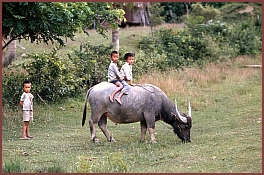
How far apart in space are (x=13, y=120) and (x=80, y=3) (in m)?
3.48

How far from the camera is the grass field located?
747cm

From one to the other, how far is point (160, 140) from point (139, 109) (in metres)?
0.94

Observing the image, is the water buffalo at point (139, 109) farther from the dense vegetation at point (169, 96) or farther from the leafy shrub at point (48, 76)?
the leafy shrub at point (48, 76)

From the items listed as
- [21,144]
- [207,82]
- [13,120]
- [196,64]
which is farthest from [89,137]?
[196,64]

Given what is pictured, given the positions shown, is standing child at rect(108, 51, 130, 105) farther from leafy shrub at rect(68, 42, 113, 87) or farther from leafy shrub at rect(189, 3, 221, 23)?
leafy shrub at rect(189, 3, 221, 23)

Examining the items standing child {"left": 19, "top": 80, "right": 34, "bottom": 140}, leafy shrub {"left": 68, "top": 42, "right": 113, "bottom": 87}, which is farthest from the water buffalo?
leafy shrub {"left": 68, "top": 42, "right": 113, "bottom": 87}

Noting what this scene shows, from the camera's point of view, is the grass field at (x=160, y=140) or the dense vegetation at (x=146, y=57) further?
the dense vegetation at (x=146, y=57)

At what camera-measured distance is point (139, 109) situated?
10.0 metres

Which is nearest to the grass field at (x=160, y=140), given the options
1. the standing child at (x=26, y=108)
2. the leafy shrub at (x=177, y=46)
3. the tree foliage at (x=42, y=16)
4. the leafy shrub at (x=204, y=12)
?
the standing child at (x=26, y=108)

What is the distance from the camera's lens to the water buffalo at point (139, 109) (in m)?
9.98

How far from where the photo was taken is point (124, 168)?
7035 millimetres

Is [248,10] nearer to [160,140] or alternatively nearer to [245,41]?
[245,41]

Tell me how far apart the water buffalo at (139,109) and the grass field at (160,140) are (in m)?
0.36

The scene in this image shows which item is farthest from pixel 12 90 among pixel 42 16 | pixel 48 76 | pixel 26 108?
pixel 26 108
